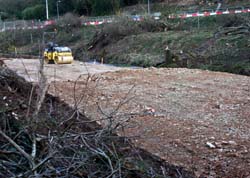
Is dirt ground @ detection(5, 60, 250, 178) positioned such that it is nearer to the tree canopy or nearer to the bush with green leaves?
the tree canopy

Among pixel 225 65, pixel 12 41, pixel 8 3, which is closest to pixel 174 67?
pixel 225 65

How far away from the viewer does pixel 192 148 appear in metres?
8.15

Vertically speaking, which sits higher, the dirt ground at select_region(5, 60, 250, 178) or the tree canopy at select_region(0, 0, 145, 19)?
the tree canopy at select_region(0, 0, 145, 19)

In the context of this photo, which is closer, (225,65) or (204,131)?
(204,131)

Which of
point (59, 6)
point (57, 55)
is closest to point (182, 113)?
point (57, 55)

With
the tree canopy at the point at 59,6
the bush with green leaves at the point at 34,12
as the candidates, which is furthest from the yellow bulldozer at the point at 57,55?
the bush with green leaves at the point at 34,12

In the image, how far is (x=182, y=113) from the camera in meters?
11.1

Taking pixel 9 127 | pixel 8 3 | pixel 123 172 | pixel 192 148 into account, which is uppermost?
pixel 8 3

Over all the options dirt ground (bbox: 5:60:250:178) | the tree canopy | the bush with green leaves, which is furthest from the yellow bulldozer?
the bush with green leaves

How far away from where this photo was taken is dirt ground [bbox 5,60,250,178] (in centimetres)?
747

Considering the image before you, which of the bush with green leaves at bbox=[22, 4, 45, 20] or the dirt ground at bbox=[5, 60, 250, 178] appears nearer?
the dirt ground at bbox=[5, 60, 250, 178]

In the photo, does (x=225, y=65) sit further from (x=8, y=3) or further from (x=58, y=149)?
(x=8, y=3)

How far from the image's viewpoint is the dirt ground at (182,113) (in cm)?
747

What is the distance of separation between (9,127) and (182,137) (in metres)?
4.91
